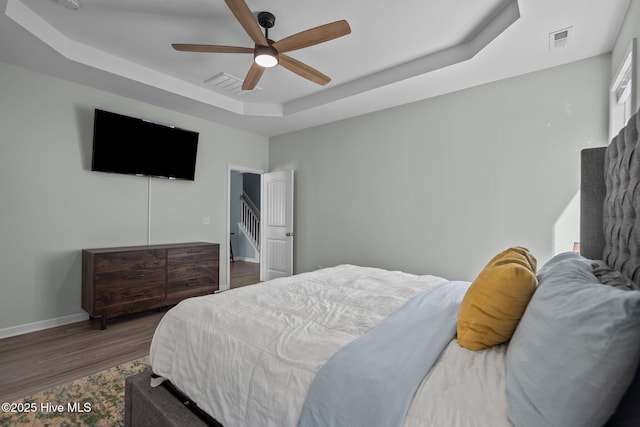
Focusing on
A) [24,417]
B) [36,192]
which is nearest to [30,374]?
[24,417]

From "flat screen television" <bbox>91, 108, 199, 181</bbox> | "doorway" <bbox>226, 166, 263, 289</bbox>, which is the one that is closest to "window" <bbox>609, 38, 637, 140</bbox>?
"flat screen television" <bbox>91, 108, 199, 181</bbox>

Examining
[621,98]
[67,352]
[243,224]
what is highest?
[621,98]

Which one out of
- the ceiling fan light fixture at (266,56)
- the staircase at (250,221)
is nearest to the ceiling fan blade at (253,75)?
the ceiling fan light fixture at (266,56)

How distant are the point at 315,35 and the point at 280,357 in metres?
2.16

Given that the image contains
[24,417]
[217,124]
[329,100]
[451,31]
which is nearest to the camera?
[24,417]

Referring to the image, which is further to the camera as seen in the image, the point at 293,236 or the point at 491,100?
the point at 293,236

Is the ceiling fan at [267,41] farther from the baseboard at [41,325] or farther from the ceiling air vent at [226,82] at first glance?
the baseboard at [41,325]

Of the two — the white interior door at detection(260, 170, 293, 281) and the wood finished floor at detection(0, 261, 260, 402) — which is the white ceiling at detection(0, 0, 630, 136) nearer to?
the white interior door at detection(260, 170, 293, 281)

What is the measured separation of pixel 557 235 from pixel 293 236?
11.6 feet

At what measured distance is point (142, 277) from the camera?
3564mm

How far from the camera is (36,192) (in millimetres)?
3240

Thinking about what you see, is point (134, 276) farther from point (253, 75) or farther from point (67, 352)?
point (253, 75)

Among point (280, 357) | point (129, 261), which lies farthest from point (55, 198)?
point (280, 357)

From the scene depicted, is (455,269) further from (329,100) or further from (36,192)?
(36,192)
